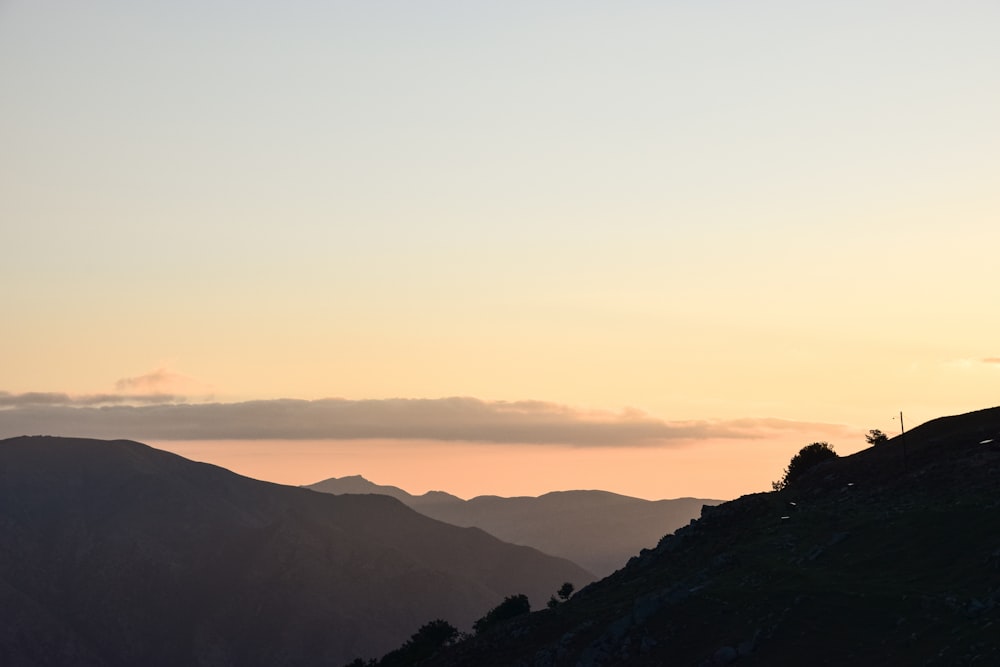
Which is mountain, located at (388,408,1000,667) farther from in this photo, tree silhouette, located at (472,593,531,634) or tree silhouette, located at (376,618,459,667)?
tree silhouette, located at (472,593,531,634)

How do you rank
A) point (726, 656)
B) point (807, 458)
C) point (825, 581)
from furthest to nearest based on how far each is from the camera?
1. point (807, 458)
2. point (825, 581)
3. point (726, 656)

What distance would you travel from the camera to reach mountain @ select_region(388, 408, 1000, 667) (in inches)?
2041

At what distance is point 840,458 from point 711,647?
3856 centimetres

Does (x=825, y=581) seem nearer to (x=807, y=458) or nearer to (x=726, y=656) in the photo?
(x=726, y=656)

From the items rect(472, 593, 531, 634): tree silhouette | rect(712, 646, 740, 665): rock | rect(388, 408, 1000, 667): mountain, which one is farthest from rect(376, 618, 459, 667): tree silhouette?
rect(712, 646, 740, 665): rock

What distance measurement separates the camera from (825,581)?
59.8 m

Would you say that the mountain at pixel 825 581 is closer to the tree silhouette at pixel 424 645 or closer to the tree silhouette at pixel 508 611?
the tree silhouette at pixel 424 645

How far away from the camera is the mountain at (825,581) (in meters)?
51.8

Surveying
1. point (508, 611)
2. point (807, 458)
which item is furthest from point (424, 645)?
point (807, 458)

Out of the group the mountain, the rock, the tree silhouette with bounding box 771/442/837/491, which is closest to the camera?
the mountain

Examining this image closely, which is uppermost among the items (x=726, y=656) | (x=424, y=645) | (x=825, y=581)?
(x=825, y=581)

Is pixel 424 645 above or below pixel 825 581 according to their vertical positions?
below

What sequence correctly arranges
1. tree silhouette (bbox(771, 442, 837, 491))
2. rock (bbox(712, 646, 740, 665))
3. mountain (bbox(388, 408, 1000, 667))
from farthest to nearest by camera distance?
tree silhouette (bbox(771, 442, 837, 491)) → rock (bbox(712, 646, 740, 665)) → mountain (bbox(388, 408, 1000, 667))

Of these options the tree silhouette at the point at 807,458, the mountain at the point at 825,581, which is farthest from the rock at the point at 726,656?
the tree silhouette at the point at 807,458
